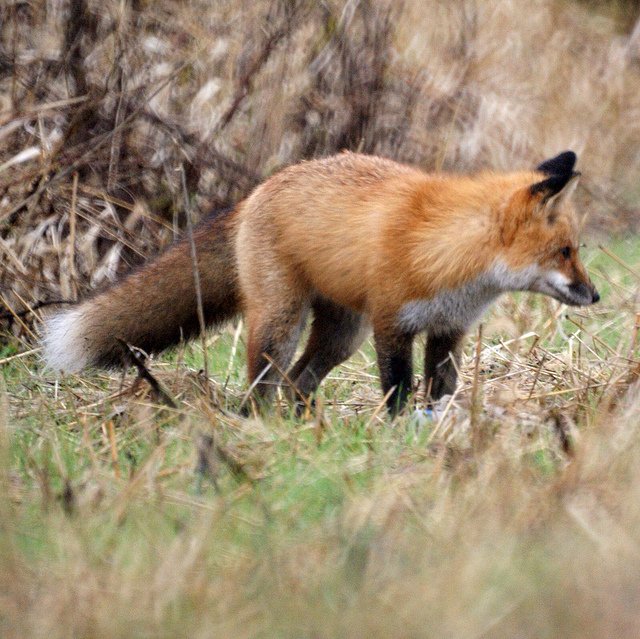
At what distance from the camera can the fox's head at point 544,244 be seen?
202 inches

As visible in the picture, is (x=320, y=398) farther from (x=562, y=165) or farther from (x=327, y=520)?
(x=562, y=165)

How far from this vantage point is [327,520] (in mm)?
3346

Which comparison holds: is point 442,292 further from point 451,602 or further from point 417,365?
point 451,602

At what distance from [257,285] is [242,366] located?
3.64 ft

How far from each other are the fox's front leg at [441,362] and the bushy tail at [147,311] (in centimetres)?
112

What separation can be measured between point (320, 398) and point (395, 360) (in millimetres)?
709

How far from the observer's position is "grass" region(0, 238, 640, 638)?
243 centimetres

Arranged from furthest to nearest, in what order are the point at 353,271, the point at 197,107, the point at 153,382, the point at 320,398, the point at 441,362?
1. the point at 197,107
2. the point at 441,362
3. the point at 353,271
4. the point at 320,398
5. the point at 153,382

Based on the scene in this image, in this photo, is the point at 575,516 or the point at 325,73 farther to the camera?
the point at 325,73

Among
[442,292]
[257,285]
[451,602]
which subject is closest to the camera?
[451,602]

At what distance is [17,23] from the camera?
22.7 ft

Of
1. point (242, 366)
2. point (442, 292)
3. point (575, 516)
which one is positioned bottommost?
point (242, 366)

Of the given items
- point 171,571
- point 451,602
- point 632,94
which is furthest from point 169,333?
point 632,94

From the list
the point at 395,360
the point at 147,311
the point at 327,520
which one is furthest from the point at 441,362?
the point at 327,520
